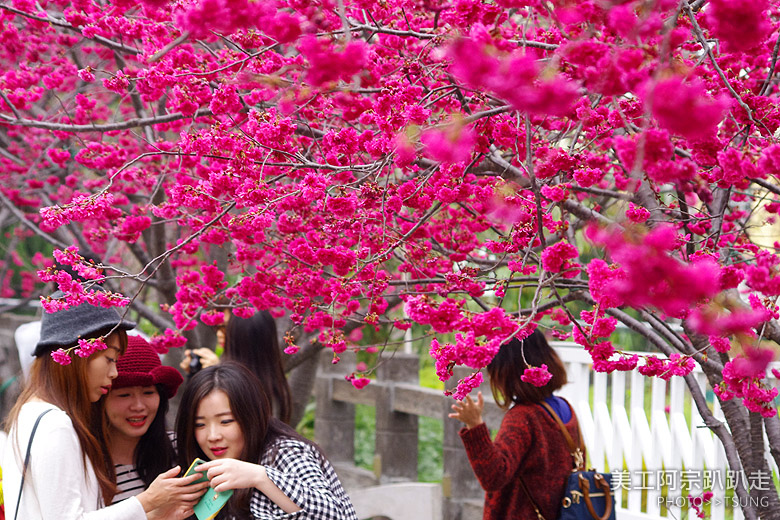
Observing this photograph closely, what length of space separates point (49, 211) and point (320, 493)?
4.25 ft

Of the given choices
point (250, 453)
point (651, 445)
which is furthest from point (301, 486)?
point (651, 445)

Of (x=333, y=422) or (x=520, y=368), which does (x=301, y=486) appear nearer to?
(x=520, y=368)

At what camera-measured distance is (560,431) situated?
3357 mm

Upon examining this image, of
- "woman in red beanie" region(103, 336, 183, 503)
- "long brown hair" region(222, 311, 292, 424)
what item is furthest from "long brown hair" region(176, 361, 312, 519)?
"long brown hair" region(222, 311, 292, 424)

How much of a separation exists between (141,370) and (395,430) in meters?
3.42

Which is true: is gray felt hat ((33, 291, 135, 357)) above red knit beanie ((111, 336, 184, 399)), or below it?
above

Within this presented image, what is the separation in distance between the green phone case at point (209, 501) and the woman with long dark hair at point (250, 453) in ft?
0.11

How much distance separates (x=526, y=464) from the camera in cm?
328

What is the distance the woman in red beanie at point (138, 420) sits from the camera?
9.30 feet

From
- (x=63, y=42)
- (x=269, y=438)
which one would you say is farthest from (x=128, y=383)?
(x=63, y=42)

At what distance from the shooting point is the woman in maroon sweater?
10.3 ft

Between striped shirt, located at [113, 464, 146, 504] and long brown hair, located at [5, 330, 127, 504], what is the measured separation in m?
0.20

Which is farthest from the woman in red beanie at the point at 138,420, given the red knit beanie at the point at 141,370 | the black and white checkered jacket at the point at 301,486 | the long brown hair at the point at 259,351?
the long brown hair at the point at 259,351

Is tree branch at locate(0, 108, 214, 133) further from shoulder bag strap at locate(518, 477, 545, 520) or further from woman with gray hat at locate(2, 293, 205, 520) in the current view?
shoulder bag strap at locate(518, 477, 545, 520)
